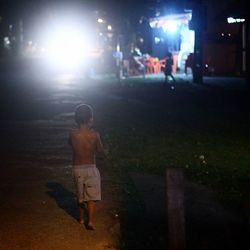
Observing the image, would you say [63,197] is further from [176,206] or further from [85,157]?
[176,206]

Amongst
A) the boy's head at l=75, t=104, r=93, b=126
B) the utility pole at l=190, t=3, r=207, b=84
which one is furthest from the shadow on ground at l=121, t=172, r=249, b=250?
the utility pole at l=190, t=3, r=207, b=84

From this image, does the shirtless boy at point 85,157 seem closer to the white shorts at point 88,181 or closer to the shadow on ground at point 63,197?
the white shorts at point 88,181

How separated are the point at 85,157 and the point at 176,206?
4.92 ft

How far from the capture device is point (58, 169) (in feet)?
32.0

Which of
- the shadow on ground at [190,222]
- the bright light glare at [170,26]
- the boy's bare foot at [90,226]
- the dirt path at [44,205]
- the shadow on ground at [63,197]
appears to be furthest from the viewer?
the bright light glare at [170,26]

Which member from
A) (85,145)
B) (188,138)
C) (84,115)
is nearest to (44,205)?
(85,145)

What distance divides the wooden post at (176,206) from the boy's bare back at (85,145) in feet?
4.52

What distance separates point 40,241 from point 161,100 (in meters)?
15.5

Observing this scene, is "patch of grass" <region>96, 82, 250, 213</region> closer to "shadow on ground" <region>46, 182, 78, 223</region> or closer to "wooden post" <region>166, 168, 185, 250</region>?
"shadow on ground" <region>46, 182, 78, 223</region>

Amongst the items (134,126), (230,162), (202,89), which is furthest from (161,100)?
(230,162)

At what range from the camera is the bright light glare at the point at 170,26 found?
1413 inches

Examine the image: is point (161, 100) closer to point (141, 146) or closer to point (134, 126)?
point (134, 126)

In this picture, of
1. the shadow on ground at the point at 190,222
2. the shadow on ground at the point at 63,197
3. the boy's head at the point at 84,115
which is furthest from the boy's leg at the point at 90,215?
the boy's head at the point at 84,115

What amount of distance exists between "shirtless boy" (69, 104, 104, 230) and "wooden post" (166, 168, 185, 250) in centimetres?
132
